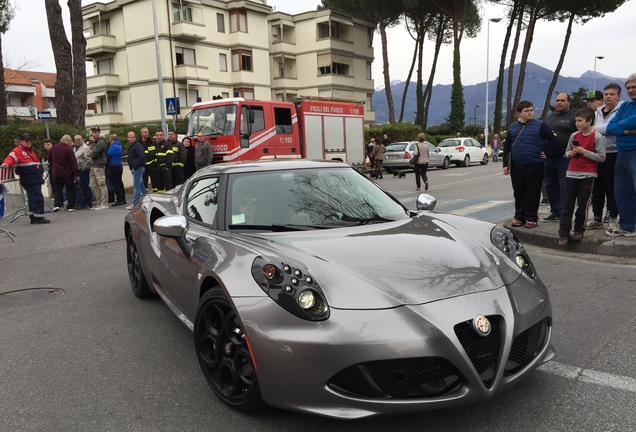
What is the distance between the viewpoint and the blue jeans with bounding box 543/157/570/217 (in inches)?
291

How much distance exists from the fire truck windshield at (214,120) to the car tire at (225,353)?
12770 mm

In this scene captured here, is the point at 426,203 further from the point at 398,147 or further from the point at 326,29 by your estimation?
the point at 326,29

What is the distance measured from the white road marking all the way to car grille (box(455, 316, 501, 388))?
0.97m

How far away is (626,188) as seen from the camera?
19.9 ft

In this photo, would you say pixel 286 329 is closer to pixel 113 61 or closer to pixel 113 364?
pixel 113 364

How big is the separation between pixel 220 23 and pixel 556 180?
1532 inches

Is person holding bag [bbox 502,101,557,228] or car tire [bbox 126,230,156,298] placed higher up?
person holding bag [bbox 502,101,557,228]

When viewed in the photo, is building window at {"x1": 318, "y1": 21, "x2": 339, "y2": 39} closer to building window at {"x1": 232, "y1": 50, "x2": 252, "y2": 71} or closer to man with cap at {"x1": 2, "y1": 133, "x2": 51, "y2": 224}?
building window at {"x1": 232, "y1": 50, "x2": 252, "y2": 71}

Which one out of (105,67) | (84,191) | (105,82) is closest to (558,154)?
(84,191)

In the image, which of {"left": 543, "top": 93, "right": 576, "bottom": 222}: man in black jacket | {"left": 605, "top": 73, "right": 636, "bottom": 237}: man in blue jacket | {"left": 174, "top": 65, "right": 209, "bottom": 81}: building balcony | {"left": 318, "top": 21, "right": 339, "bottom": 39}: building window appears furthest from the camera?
{"left": 318, "top": 21, "right": 339, "bottom": 39}: building window

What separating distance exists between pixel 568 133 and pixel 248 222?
6005 mm

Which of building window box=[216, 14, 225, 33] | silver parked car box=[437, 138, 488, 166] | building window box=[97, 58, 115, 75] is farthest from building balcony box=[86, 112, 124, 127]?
silver parked car box=[437, 138, 488, 166]

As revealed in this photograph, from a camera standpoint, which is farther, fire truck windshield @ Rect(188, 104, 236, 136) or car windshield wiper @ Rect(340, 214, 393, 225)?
fire truck windshield @ Rect(188, 104, 236, 136)

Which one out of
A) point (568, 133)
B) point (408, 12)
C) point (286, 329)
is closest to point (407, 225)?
point (286, 329)
